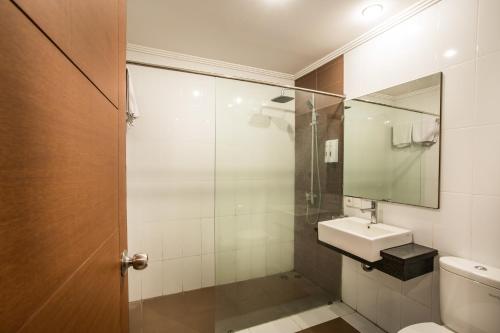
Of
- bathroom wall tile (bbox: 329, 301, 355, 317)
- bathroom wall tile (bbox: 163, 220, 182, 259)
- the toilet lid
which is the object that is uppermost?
bathroom wall tile (bbox: 163, 220, 182, 259)

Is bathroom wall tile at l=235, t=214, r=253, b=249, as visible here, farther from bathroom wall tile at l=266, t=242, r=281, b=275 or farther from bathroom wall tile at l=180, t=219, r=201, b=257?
bathroom wall tile at l=180, t=219, r=201, b=257

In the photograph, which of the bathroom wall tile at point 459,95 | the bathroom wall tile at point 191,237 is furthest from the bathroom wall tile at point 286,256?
the bathroom wall tile at point 459,95

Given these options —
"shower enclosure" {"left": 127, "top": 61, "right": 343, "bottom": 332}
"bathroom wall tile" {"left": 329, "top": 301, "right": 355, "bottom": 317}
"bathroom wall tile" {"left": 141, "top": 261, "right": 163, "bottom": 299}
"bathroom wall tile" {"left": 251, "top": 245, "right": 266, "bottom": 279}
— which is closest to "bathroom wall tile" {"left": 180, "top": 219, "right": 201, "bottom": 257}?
"shower enclosure" {"left": 127, "top": 61, "right": 343, "bottom": 332}

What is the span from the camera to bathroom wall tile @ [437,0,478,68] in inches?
54.4

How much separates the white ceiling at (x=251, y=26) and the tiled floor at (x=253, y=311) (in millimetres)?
2148

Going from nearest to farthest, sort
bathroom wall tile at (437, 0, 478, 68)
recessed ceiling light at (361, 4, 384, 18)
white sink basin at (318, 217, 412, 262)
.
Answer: bathroom wall tile at (437, 0, 478, 68) < white sink basin at (318, 217, 412, 262) < recessed ceiling light at (361, 4, 384, 18)

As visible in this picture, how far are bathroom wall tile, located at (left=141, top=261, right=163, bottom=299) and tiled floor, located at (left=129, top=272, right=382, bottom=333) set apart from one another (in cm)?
6

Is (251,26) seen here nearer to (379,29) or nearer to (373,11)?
(373,11)

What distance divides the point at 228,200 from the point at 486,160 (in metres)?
1.65

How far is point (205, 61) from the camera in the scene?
248cm

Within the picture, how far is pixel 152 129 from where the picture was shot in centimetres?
227

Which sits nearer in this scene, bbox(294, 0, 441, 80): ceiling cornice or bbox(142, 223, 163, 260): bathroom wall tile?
bbox(294, 0, 441, 80): ceiling cornice

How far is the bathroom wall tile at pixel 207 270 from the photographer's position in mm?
2482

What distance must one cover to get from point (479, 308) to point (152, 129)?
2585mm
